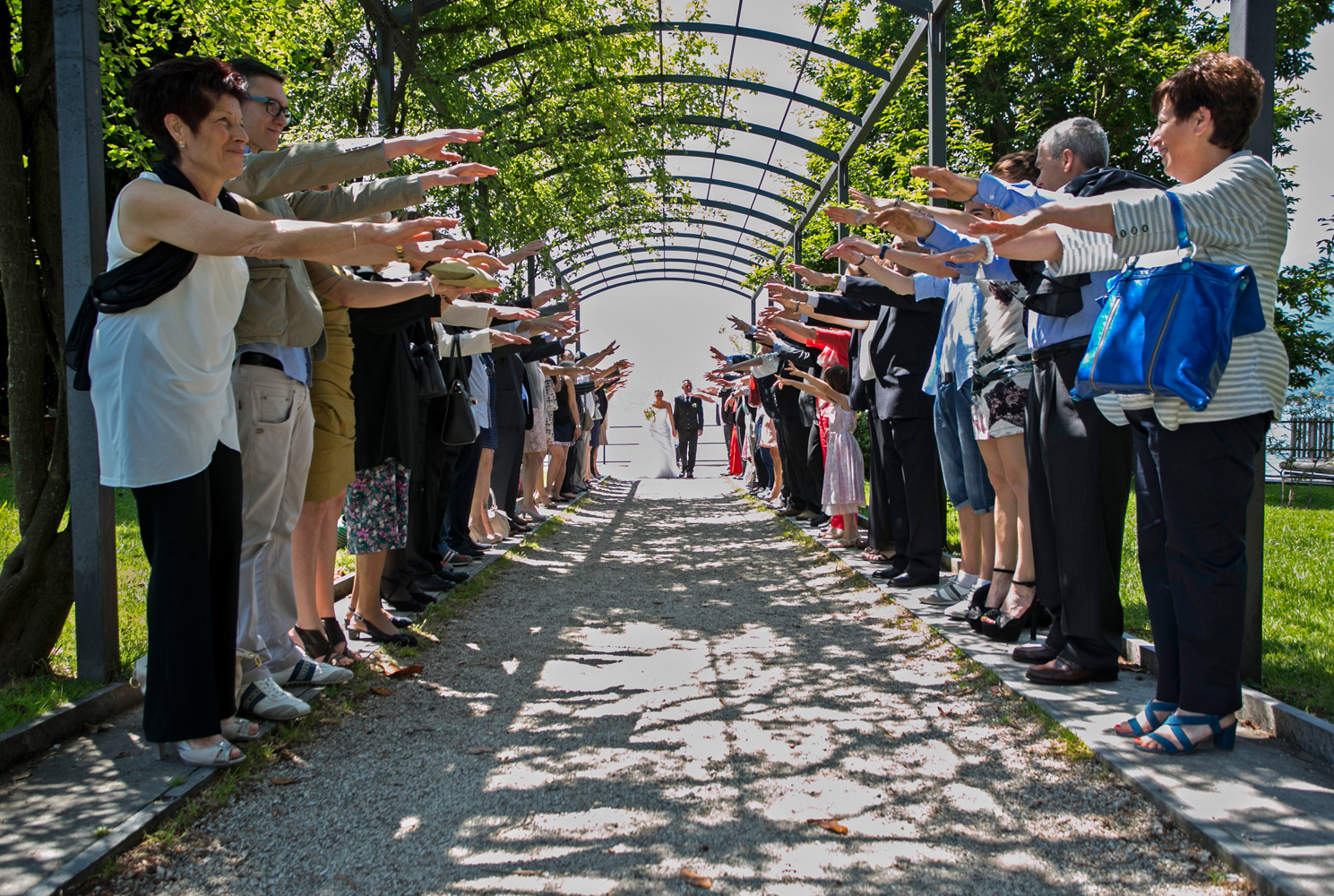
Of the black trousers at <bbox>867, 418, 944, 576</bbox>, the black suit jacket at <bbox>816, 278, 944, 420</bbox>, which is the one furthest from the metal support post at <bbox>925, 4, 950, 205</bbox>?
the black trousers at <bbox>867, 418, 944, 576</bbox>

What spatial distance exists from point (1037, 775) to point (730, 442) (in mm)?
19287

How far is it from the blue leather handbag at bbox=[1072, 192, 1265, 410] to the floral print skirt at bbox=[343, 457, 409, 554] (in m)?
3.35

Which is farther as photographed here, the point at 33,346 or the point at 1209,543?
the point at 33,346

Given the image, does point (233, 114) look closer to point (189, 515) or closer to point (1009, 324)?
point (189, 515)

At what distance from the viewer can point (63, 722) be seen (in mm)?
3344

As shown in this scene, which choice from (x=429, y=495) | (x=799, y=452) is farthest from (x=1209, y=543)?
(x=799, y=452)

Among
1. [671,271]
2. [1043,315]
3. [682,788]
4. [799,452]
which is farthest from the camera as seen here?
[671,271]

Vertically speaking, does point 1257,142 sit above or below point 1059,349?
above

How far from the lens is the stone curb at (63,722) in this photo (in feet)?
10.1

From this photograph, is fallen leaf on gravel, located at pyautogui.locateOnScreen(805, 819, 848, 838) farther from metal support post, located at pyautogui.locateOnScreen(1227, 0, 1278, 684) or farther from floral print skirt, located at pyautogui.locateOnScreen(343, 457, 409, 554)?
floral print skirt, located at pyautogui.locateOnScreen(343, 457, 409, 554)

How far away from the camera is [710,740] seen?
347 cm

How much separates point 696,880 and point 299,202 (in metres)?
3.05

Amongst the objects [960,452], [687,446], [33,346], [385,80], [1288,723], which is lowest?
[1288,723]

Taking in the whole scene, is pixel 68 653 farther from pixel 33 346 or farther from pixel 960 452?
pixel 960 452
